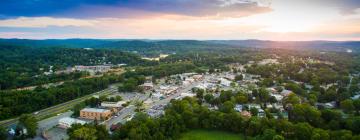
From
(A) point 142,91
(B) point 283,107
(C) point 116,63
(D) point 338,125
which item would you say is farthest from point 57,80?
(D) point 338,125

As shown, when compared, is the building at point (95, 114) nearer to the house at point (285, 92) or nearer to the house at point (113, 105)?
the house at point (113, 105)

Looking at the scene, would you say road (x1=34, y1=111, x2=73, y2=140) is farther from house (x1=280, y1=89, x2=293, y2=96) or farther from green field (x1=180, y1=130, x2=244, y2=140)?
house (x1=280, y1=89, x2=293, y2=96)

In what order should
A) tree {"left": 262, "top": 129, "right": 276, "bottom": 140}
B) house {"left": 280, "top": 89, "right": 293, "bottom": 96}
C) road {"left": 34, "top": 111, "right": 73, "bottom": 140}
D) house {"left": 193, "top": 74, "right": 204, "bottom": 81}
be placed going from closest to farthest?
1. tree {"left": 262, "top": 129, "right": 276, "bottom": 140}
2. road {"left": 34, "top": 111, "right": 73, "bottom": 140}
3. house {"left": 280, "top": 89, "right": 293, "bottom": 96}
4. house {"left": 193, "top": 74, "right": 204, "bottom": 81}

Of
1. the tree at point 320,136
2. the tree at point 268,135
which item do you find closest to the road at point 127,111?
the tree at point 268,135

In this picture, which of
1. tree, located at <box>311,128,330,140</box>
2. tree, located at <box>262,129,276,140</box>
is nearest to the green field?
tree, located at <box>262,129,276,140</box>

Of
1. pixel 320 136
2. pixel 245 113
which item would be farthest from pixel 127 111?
pixel 320 136
